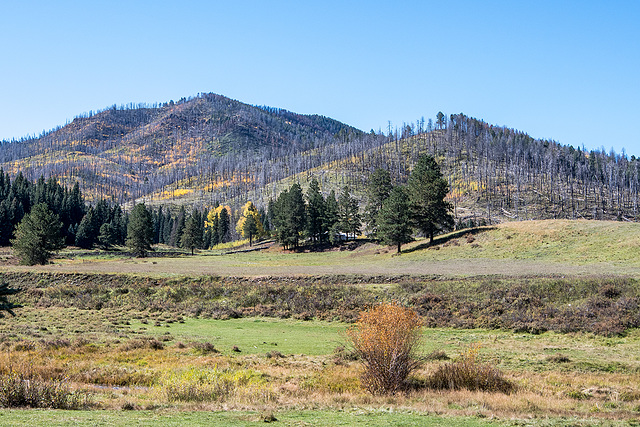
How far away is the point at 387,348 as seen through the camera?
63.3ft

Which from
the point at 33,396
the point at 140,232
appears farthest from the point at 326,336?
the point at 140,232

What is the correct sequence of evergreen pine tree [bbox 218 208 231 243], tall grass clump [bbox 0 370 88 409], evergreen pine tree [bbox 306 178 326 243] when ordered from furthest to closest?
1. evergreen pine tree [bbox 218 208 231 243]
2. evergreen pine tree [bbox 306 178 326 243]
3. tall grass clump [bbox 0 370 88 409]

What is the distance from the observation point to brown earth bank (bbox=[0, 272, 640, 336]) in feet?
115

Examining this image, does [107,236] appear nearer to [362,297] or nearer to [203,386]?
[362,297]

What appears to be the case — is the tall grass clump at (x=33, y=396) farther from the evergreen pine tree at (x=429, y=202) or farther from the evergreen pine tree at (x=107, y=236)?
the evergreen pine tree at (x=107, y=236)

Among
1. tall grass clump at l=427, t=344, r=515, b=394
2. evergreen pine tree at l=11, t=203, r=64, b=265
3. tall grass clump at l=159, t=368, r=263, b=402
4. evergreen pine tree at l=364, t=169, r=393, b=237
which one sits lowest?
tall grass clump at l=427, t=344, r=515, b=394

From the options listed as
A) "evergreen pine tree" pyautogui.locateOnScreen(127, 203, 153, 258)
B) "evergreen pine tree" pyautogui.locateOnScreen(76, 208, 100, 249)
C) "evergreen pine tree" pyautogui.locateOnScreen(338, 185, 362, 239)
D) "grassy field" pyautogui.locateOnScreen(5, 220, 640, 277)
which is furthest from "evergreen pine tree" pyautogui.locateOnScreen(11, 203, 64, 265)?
"evergreen pine tree" pyautogui.locateOnScreen(338, 185, 362, 239)

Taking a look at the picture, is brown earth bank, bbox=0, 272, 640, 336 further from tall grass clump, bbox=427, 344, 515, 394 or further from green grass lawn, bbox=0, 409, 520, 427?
green grass lawn, bbox=0, 409, 520, 427

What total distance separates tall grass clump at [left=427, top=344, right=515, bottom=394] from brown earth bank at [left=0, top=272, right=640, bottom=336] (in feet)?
52.1

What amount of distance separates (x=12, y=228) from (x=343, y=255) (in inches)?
3437

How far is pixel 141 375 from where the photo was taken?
858 inches

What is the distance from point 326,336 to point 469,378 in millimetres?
15323

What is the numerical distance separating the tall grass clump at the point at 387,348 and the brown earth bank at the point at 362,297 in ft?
60.4

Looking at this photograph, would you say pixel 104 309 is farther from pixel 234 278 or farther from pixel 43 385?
pixel 43 385
